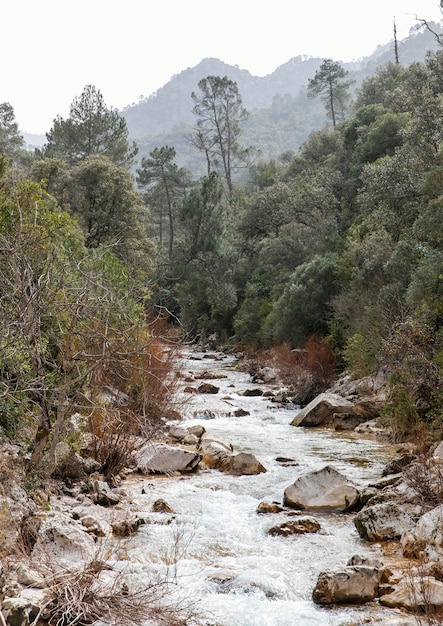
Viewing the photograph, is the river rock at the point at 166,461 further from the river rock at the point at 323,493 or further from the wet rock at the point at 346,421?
the wet rock at the point at 346,421

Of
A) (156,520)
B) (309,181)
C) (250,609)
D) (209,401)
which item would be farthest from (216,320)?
(250,609)

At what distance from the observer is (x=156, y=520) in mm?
7848

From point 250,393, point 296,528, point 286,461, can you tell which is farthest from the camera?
point 250,393

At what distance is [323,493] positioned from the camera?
8484mm

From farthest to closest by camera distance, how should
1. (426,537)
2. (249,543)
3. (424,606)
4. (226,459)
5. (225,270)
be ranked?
(225,270)
(226,459)
(249,543)
(426,537)
(424,606)

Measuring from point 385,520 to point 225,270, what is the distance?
2752 centimetres

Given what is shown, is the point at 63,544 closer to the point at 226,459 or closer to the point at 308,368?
the point at 226,459

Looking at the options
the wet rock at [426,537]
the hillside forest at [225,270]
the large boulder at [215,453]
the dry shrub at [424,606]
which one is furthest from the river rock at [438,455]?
the large boulder at [215,453]

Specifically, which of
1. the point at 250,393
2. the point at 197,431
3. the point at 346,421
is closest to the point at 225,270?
the point at 250,393

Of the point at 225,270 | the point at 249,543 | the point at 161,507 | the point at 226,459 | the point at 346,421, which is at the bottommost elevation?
the point at 346,421

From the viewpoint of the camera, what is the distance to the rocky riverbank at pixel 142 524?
5.03 m

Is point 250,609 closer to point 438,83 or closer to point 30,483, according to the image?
point 30,483

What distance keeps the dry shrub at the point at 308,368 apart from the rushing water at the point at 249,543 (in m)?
5.85

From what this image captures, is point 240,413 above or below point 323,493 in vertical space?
below
